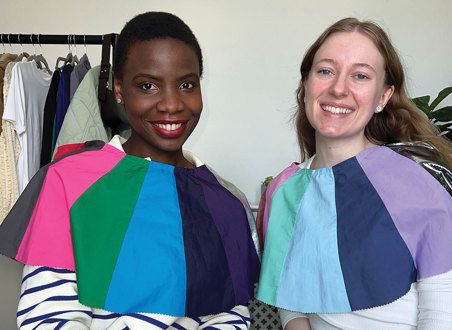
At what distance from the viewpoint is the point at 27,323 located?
108cm

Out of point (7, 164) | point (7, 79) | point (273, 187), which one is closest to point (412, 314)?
point (273, 187)

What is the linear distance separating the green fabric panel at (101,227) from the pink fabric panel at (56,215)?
0.02 metres

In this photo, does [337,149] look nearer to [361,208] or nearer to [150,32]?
[361,208]

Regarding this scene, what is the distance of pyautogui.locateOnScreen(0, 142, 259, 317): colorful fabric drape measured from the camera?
1161 mm

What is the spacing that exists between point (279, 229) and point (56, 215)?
0.63 meters

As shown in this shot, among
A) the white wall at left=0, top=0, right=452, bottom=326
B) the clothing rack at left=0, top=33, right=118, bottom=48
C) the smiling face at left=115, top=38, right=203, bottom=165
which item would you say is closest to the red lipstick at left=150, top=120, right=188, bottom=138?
the smiling face at left=115, top=38, right=203, bottom=165

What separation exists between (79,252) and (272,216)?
59cm

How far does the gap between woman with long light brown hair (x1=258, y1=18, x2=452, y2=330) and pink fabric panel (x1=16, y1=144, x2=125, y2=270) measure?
0.56 metres

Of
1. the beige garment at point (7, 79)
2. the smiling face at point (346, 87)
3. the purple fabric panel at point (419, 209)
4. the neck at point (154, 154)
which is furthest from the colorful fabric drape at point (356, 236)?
the beige garment at point (7, 79)

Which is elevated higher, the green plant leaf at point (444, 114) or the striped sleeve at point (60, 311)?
the green plant leaf at point (444, 114)

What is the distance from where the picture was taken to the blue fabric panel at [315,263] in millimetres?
1302

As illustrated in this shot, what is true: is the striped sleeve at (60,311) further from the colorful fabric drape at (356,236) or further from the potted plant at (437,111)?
the potted plant at (437,111)

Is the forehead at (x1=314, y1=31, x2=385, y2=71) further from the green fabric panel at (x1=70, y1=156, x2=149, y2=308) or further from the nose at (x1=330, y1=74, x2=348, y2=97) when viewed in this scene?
the green fabric panel at (x1=70, y1=156, x2=149, y2=308)

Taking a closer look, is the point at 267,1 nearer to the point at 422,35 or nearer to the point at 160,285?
the point at 422,35
